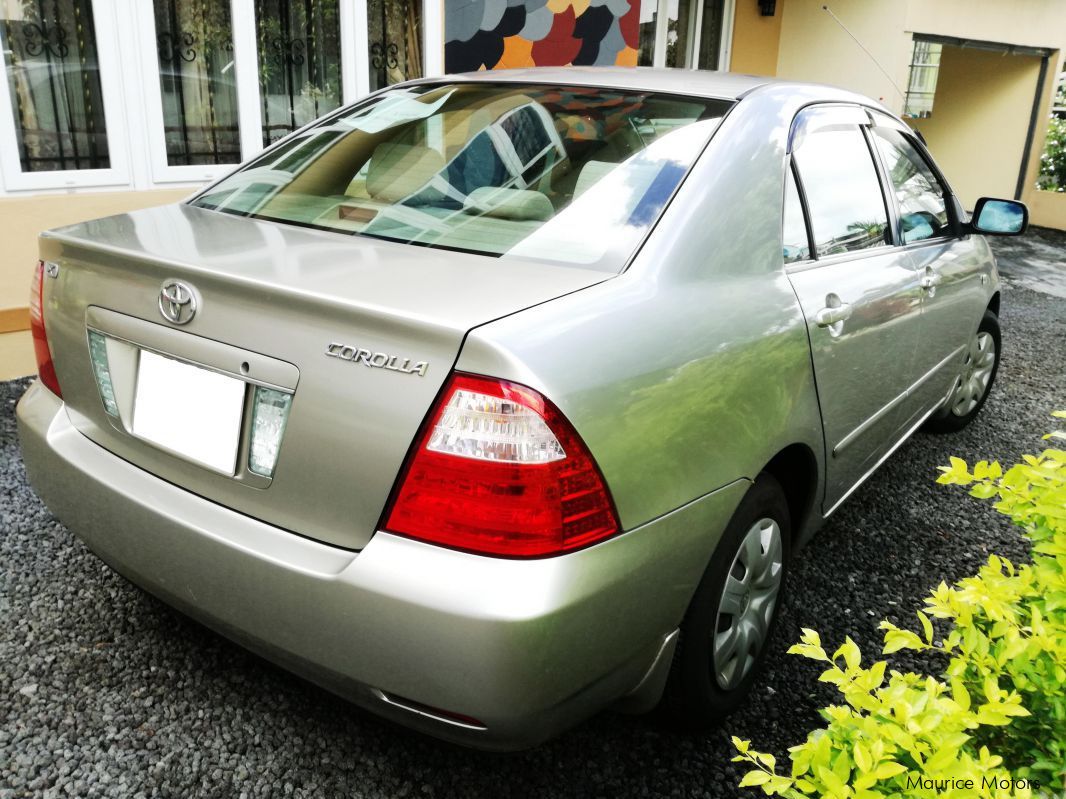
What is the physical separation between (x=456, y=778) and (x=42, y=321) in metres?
1.46

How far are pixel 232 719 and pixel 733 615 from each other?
125 centimetres

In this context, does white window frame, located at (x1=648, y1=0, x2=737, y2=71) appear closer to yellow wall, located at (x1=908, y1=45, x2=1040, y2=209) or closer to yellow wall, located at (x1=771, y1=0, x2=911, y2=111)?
yellow wall, located at (x1=771, y1=0, x2=911, y2=111)

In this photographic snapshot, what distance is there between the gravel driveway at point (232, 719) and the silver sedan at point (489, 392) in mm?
205

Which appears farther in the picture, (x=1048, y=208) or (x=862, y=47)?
(x=1048, y=208)

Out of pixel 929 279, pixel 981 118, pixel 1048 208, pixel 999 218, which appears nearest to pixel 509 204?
pixel 929 279

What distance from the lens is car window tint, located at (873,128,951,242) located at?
127 inches

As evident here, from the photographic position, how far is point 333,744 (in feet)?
7.07

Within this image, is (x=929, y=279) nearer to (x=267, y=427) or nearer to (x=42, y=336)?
(x=267, y=427)

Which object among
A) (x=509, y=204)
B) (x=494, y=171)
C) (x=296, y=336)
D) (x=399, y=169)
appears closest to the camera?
(x=296, y=336)

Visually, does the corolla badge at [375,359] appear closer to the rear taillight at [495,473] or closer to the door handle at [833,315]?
the rear taillight at [495,473]

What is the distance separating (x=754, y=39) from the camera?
32.1 ft

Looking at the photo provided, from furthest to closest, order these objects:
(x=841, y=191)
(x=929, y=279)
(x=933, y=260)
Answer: (x=933, y=260) < (x=929, y=279) < (x=841, y=191)

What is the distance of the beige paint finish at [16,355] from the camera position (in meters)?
4.47

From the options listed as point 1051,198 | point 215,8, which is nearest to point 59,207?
point 215,8
